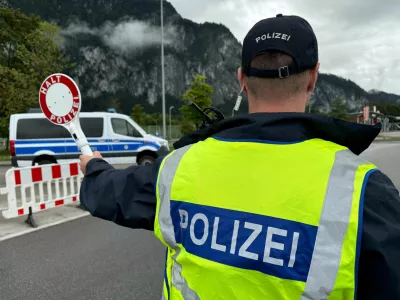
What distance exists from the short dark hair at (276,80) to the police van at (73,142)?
11170 millimetres

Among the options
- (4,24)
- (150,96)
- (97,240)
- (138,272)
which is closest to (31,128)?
(97,240)

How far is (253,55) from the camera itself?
4.03ft

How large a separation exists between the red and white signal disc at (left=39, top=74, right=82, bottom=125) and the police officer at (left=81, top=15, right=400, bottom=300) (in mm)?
952

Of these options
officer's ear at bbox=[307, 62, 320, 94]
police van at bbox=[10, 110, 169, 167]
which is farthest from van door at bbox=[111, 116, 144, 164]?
officer's ear at bbox=[307, 62, 320, 94]

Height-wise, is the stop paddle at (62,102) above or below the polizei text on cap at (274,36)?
below

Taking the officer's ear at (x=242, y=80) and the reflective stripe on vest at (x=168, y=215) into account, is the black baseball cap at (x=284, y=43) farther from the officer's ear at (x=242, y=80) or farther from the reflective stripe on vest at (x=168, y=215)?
the reflective stripe on vest at (x=168, y=215)

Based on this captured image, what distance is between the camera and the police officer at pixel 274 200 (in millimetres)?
1004

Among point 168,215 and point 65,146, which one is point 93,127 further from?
point 168,215

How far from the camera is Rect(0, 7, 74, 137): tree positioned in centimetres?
2434

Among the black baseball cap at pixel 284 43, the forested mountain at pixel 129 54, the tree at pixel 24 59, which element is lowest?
the black baseball cap at pixel 284 43

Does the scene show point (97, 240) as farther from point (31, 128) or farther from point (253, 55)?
point (31, 128)

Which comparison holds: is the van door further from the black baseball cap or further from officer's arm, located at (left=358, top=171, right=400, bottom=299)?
officer's arm, located at (left=358, top=171, right=400, bottom=299)

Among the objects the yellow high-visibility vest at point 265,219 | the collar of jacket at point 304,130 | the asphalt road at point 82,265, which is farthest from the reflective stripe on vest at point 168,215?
the asphalt road at point 82,265

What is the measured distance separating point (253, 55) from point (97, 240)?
4.72 m
